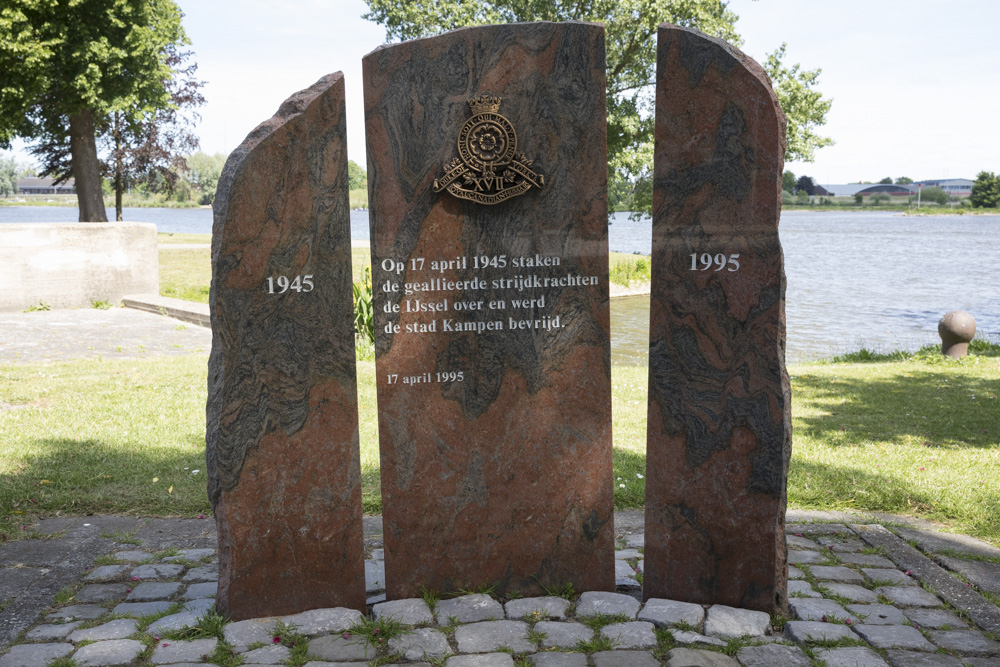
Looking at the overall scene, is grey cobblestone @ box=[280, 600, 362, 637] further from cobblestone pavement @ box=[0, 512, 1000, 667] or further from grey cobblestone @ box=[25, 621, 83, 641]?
grey cobblestone @ box=[25, 621, 83, 641]

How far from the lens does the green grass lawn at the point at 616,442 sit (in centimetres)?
553

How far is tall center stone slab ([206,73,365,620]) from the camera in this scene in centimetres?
371

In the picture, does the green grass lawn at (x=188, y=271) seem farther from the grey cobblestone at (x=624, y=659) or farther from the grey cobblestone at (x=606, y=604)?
the grey cobblestone at (x=624, y=659)

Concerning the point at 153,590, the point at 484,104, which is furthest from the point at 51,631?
the point at 484,104

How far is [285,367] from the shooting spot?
3816 mm

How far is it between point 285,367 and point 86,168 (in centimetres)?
1948

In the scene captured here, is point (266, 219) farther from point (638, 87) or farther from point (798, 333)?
point (638, 87)

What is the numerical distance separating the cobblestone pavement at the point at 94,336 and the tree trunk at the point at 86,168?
6.62m

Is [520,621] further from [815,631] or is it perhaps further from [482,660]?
[815,631]

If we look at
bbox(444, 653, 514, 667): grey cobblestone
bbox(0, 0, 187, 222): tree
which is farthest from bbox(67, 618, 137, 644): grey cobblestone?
bbox(0, 0, 187, 222): tree

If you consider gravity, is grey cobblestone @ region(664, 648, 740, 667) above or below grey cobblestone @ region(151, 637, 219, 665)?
below

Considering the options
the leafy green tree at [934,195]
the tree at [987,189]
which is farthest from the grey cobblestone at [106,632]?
the leafy green tree at [934,195]

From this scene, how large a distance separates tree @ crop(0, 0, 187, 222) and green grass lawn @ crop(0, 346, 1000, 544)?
35.8 ft

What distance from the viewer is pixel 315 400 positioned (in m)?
3.86
